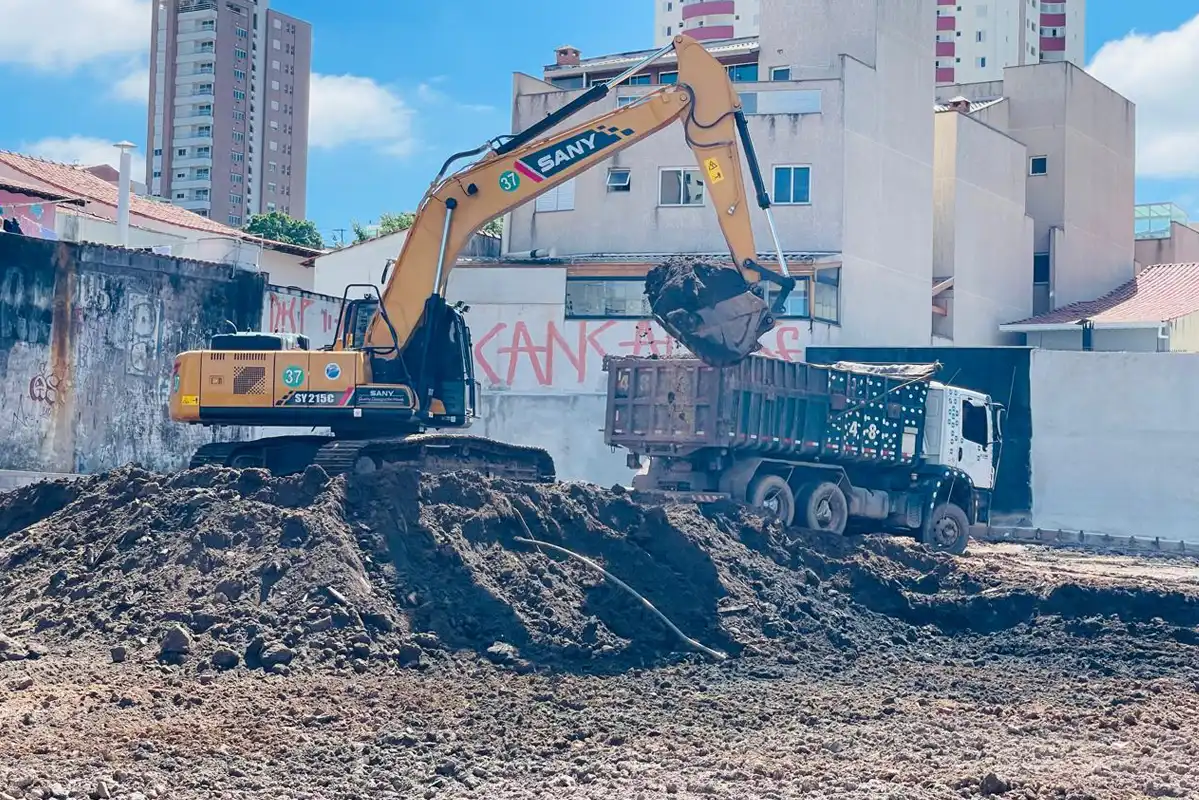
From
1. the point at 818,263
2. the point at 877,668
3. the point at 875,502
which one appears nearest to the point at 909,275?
the point at 818,263

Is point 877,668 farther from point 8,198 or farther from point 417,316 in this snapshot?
point 8,198

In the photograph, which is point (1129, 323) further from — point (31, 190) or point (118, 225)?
point (31, 190)

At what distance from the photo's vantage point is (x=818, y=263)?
125 feet

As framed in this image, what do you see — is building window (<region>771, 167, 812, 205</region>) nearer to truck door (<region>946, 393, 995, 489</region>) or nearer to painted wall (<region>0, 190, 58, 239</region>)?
truck door (<region>946, 393, 995, 489</region>)

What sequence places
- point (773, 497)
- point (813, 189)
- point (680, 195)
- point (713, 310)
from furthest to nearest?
point (680, 195), point (813, 189), point (773, 497), point (713, 310)

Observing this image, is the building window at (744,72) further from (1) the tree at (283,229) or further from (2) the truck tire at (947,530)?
(1) the tree at (283,229)

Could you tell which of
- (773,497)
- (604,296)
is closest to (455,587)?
(773,497)

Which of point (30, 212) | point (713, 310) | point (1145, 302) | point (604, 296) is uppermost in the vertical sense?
point (30, 212)

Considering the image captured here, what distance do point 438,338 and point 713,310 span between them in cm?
386

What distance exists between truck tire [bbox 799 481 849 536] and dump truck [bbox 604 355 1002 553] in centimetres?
2

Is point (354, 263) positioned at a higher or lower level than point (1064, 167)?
lower

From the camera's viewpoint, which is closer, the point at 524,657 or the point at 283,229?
the point at 524,657

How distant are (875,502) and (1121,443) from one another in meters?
9.51

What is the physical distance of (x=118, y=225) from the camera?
128ft
